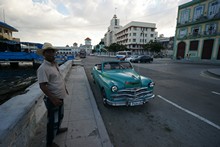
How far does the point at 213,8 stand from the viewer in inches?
928

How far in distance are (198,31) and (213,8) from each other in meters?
4.92

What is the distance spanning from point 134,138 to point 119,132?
396 millimetres

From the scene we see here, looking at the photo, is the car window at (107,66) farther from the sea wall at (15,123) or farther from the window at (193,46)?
the window at (193,46)

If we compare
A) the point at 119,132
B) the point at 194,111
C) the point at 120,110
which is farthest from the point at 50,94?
the point at 194,111

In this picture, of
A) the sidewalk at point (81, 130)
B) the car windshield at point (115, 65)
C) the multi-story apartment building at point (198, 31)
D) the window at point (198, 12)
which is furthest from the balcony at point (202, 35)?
the sidewalk at point (81, 130)

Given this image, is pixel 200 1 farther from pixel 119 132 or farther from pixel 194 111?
pixel 119 132

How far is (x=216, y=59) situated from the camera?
23.9m

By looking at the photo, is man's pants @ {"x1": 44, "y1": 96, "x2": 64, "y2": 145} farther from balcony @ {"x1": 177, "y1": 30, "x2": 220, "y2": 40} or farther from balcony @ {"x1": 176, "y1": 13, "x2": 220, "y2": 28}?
balcony @ {"x1": 176, "y1": 13, "x2": 220, "y2": 28}

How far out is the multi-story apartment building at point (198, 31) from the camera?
23.6 metres

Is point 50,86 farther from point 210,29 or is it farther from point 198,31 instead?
point 198,31

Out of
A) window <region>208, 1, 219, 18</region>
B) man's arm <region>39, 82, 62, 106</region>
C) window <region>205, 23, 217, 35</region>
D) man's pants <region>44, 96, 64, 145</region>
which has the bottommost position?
man's pants <region>44, 96, 64, 145</region>

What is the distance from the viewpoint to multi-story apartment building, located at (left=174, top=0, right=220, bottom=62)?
77.6ft

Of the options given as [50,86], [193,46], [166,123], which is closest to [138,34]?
[193,46]

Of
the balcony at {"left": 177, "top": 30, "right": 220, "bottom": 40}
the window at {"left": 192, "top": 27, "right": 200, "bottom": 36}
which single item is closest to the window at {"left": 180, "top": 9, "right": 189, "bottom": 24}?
the window at {"left": 192, "top": 27, "right": 200, "bottom": 36}
